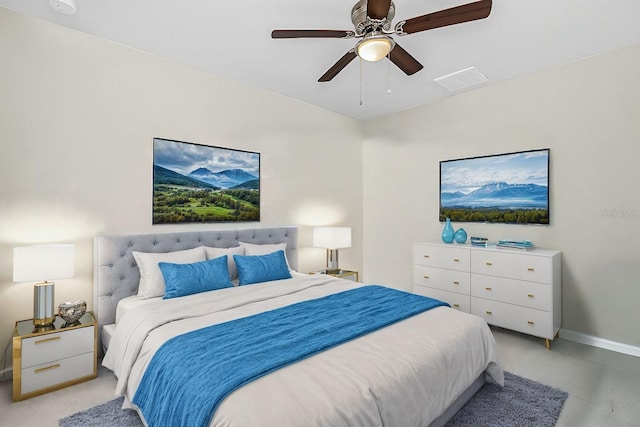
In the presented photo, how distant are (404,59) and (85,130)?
2628mm

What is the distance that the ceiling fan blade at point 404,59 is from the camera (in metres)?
2.12

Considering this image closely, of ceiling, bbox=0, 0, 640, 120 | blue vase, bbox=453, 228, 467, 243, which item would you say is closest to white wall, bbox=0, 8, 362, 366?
ceiling, bbox=0, 0, 640, 120

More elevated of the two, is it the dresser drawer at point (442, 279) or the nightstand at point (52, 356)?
the dresser drawer at point (442, 279)

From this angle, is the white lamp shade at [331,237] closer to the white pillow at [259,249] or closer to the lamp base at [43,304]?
the white pillow at [259,249]

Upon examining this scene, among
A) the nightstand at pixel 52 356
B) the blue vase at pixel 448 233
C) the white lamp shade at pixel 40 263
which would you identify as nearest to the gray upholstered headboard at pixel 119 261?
the nightstand at pixel 52 356

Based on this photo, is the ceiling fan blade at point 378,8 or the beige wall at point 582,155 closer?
the ceiling fan blade at point 378,8

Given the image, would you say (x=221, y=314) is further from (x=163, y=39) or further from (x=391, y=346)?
(x=163, y=39)

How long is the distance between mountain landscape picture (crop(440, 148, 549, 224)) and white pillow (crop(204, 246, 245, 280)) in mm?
2601

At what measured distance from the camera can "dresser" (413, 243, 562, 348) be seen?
299 cm

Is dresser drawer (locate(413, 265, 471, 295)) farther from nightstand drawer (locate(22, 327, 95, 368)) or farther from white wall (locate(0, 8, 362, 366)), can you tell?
nightstand drawer (locate(22, 327, 95, 368))

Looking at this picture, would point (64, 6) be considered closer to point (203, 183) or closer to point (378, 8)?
point (203, 183)

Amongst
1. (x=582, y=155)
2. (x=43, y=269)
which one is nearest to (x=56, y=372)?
(x=43, y=269)

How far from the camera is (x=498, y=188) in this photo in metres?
3.65

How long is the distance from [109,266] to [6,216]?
77cm
